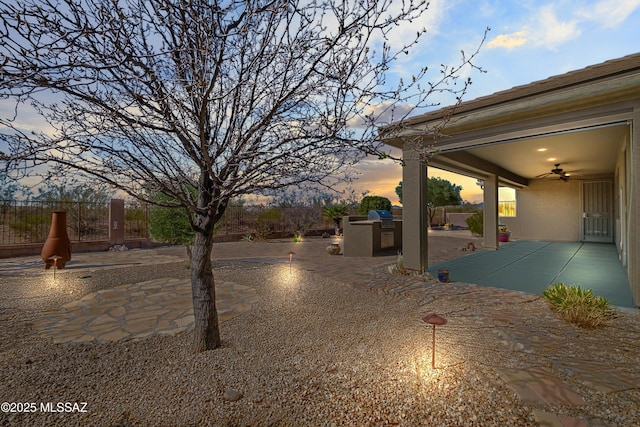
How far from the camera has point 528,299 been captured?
449cm

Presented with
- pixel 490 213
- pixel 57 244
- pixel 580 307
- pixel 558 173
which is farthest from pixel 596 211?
pixel 57 244

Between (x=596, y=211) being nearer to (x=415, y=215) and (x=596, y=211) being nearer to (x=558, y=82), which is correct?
(x=415, y=215)

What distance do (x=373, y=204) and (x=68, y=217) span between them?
13.8 metres

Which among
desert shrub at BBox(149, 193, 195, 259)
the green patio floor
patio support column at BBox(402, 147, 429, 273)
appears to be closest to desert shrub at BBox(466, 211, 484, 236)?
the green patio floor

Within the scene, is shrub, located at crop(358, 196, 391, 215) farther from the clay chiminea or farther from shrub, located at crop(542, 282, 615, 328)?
the clay chiminea

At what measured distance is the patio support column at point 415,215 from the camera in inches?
237

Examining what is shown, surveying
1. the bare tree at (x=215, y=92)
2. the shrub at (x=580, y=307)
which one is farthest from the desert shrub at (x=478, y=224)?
the bare tree at (x=215, y=92)

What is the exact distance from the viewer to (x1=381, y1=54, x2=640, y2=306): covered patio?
3.89 meters

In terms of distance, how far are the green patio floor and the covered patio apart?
0.03 m

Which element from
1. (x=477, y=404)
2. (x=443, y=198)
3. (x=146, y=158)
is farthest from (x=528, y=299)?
(x=443, y=198)

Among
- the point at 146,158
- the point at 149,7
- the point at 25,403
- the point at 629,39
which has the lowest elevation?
the point at 25,403

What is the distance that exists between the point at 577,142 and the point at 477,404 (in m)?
7.43

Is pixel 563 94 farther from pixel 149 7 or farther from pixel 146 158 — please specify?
pixel 146 158

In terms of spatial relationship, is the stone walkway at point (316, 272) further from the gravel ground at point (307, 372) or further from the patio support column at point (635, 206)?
the patio support column at point (635, 206)
